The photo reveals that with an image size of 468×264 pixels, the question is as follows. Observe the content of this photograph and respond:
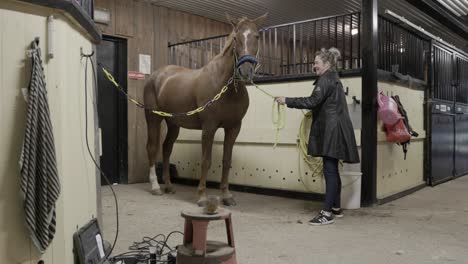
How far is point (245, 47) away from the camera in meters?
3.23

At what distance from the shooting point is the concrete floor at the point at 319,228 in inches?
88.4

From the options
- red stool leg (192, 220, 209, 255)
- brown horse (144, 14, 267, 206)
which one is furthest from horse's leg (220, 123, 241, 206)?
red stool leg (192, 220, 209, 255)

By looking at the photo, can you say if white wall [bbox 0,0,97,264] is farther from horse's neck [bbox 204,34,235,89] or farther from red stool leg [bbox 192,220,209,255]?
horse's neck [bbox 204,34,235,89]

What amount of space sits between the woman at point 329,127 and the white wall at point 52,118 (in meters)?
1.77

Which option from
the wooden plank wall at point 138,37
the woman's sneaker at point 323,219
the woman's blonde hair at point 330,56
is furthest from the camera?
the wooden plank wall at point 138,37

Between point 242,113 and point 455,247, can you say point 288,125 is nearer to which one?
point 242,113

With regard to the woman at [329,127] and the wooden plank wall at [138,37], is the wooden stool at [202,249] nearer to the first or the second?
the woman at [329,127]

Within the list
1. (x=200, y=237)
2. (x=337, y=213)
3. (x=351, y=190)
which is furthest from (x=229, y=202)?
(x=200, y=237)

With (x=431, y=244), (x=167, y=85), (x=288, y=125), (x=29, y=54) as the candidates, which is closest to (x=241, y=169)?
(x=288, y=125)

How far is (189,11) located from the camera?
5.97 metres

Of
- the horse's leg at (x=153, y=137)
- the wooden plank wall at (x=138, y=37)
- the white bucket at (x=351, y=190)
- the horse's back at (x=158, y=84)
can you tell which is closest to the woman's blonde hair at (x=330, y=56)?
the white bucket at (x=351, y=190)

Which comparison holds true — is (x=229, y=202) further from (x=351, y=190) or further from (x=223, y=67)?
(x=223, y=67)

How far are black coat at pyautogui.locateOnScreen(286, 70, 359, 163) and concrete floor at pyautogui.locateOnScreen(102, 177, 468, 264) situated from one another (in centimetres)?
53

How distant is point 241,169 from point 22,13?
3316 millimetres
